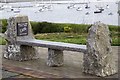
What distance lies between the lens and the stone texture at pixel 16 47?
1046 centimetres

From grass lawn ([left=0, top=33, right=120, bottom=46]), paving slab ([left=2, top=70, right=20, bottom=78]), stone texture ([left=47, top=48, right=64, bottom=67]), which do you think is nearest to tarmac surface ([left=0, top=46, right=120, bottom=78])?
paving slab ([left=2, top=70, right=20, bottom=78])

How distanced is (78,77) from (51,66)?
1.33m

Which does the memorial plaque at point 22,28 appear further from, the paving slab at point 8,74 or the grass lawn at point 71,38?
the grass lawn at point 71,38

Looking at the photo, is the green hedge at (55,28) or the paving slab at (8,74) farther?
the green hedge at (55,28)

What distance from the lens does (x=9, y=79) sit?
8.37m

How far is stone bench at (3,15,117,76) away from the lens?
8.59 metres

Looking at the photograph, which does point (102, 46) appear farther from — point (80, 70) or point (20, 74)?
point (20, 74)

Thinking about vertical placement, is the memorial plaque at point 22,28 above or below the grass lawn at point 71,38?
above

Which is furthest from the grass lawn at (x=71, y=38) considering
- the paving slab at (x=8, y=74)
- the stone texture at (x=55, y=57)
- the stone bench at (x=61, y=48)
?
the paving slab at (x=8, y=74)

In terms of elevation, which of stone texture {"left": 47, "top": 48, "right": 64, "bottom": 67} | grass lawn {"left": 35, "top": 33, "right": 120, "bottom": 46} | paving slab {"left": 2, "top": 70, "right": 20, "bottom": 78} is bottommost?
paving slab {"left": 2, "top": 70, "right": 20, "bottom": 78}

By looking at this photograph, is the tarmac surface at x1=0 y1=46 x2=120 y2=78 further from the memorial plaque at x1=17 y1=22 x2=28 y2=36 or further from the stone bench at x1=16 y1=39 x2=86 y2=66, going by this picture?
the memorial plaque at x1=17 y1=22 x2=28 y2=36

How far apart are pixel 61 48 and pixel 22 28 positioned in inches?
74.0

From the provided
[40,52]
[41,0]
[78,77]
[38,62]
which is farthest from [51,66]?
[41,0]

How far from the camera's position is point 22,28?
34.9ft
